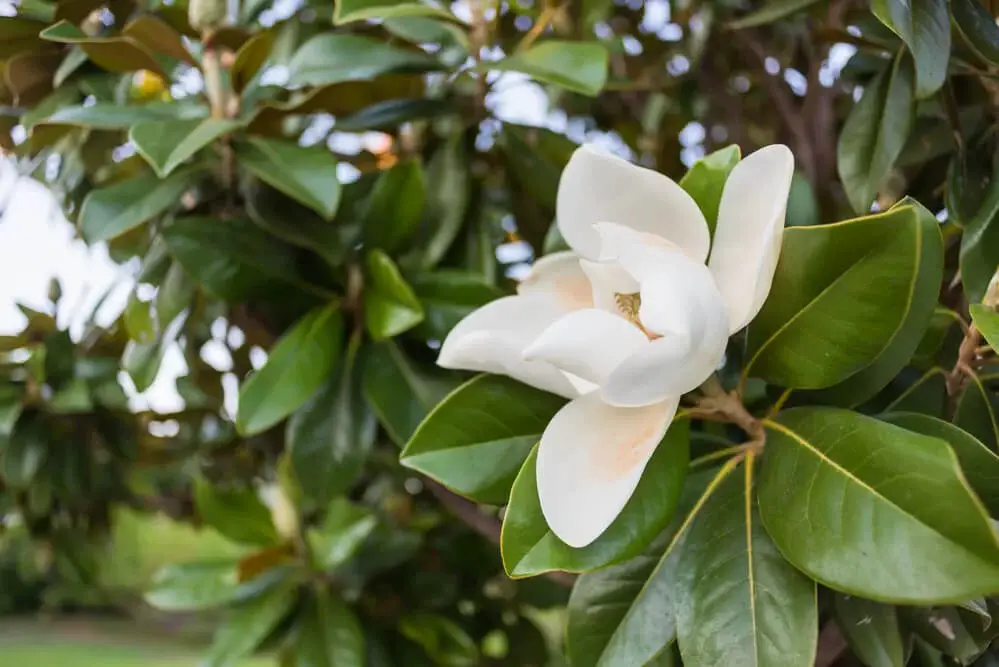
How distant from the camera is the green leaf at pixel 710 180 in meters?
0.45

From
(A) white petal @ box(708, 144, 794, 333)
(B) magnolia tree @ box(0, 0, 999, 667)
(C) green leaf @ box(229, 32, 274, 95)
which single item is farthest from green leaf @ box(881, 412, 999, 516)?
(C) green leaf @ box(229, 32, 274, 95)

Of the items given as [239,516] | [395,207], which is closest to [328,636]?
[239,516]

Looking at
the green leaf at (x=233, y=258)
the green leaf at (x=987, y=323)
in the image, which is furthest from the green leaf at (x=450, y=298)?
the green leaf at (x=987, y=323)

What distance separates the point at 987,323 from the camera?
371mm

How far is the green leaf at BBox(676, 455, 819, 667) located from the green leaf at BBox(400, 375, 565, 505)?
0.36 ft

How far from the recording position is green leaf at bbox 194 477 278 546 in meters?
0.94

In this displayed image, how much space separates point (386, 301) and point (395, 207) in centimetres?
9

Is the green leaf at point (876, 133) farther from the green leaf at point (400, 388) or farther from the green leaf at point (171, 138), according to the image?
the green leaf at point (171, 138)

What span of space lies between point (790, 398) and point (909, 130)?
0.66 feet

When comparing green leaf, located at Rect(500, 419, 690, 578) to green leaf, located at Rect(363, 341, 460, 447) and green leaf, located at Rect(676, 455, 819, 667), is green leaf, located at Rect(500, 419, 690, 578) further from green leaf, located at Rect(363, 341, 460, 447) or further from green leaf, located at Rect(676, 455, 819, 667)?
green leaf, located at Rect(363, 341, 460, 447)

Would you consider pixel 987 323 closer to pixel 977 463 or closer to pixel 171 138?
pixel 977 463

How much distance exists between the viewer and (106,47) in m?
0.63

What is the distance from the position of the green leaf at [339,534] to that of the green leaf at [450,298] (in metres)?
0.31

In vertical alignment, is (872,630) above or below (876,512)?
below
